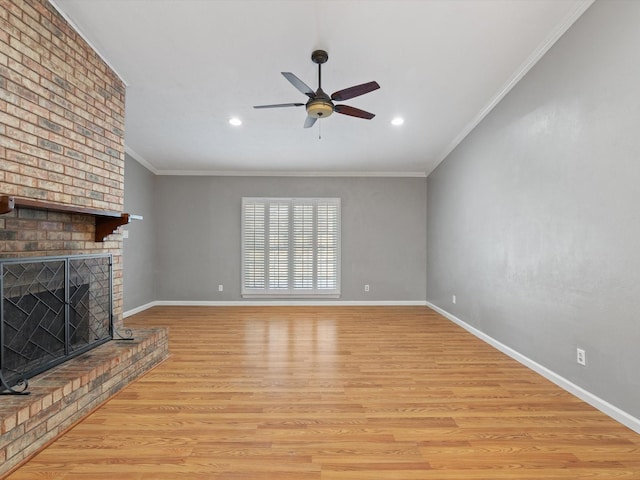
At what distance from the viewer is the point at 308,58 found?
2.93 m

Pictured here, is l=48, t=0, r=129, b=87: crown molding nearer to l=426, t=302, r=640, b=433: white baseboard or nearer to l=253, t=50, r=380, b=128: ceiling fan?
l=253, t=50, r=380, b=128: ceiling fan

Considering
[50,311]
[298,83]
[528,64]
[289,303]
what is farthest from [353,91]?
[289,303]

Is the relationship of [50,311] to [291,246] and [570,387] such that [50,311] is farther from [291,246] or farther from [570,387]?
[570,387]

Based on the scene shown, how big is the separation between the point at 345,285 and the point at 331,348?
8.57 ft

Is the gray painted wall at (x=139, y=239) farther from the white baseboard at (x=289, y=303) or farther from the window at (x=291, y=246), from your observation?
the window at (x=291, y=246)

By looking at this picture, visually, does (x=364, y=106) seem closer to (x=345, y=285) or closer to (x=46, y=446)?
(x=345, y=285)

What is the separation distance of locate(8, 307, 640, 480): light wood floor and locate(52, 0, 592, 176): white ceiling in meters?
2.97

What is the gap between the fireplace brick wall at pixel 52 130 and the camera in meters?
2.09

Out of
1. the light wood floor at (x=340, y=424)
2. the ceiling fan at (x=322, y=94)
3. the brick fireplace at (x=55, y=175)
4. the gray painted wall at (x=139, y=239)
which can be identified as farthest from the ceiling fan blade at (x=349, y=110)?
the gray painted wall at (x=139, y=239)

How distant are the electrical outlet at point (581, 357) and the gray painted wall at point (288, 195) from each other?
365 cm

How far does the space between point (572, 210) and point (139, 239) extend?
6.06 metres

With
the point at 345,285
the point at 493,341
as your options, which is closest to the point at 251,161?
the point at 345,285

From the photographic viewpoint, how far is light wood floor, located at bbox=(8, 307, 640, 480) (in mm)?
1649

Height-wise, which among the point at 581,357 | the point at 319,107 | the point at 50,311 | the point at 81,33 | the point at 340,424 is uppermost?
the point at 81,33
